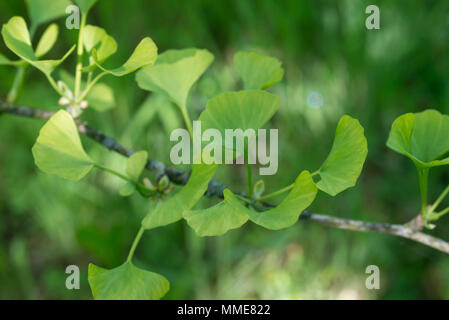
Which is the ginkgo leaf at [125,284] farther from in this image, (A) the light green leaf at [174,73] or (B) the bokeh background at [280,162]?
(B) the bokeh background at [280,162]

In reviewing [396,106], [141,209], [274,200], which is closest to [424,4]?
[396,106]

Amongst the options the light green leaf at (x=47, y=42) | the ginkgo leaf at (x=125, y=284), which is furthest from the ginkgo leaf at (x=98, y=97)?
the ginkgo leaf at (x=125, y=284)

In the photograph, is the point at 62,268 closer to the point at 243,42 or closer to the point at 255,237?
the point at 255,237

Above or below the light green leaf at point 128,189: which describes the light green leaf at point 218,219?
below

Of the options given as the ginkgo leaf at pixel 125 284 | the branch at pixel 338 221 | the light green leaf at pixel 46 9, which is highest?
the light green leaf at pixel 46 9

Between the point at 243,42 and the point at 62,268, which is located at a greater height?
the point at 243,42

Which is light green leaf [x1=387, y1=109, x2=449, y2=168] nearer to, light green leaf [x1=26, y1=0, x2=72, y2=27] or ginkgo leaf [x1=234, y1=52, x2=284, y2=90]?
ginkgo leaf [x1=234, y1=52, x2=284, y2=90]

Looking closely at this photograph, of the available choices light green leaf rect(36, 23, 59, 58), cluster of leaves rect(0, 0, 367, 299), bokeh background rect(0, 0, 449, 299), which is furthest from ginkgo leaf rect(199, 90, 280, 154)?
bokeh background rect(0, 0, 449, 299)
